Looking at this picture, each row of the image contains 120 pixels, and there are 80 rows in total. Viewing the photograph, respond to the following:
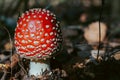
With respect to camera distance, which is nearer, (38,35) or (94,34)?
(38,35)

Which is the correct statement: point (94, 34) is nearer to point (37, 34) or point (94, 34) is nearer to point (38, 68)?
point (38, 68)

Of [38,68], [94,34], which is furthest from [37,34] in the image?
[94,34]

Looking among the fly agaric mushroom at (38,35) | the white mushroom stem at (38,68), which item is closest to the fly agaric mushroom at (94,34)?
the white mushroom stem at (38,68)

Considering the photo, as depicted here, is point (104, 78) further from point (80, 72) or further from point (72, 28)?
point (72, 28)

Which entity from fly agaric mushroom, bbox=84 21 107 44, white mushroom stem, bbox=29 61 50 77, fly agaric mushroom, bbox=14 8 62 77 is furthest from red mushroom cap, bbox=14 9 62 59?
fly agaric mushroom, bbox=84 21 107 44

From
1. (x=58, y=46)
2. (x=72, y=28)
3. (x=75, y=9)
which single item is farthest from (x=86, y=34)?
(x=75, y=9)

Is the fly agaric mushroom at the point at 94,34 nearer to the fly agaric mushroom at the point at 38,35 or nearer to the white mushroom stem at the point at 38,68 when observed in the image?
the white mushroom stem at the point at 38,68
